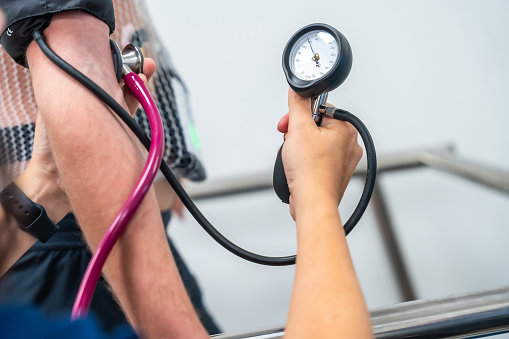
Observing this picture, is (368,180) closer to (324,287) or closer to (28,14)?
(324,287)

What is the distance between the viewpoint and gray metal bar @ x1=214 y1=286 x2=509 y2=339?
396 millimetres

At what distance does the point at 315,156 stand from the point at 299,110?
0.06 m

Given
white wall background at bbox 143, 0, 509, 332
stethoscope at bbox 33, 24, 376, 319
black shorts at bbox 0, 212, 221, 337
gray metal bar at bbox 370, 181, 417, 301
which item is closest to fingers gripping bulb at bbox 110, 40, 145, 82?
stethoscope at bbox 33, 24, 376, 319

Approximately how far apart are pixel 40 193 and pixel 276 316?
0.71m

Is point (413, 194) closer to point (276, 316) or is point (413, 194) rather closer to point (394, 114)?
point (394, 114)

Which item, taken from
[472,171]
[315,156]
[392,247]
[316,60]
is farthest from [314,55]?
[392,247]

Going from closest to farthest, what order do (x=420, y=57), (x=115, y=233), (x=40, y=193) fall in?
(x=115, y=233), (x=40, y=193), (x=420, y=57)

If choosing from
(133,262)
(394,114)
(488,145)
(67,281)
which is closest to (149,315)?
(133,262)

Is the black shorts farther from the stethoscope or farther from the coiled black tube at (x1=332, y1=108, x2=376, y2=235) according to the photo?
the coiled black tube at (x1=332, y1=108, x2=376, y2=235)

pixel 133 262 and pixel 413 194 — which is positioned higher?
pixel 133 262

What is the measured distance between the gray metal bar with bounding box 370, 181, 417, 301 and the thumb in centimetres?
70

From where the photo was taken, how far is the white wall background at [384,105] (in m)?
1.08

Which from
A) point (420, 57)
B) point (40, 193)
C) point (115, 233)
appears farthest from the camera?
point (420, 57)

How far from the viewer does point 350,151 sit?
17.5 inches
